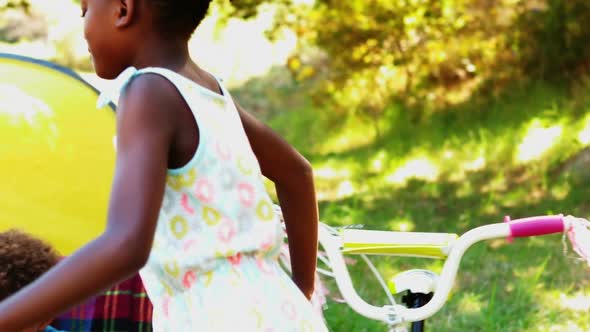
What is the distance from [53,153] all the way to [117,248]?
191 cm

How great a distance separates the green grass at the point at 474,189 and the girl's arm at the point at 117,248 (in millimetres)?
2152

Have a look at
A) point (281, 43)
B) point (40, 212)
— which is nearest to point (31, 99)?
point (40, 212)

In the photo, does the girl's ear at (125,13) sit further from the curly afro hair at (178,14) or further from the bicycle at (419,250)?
the bicycle at (419,250)

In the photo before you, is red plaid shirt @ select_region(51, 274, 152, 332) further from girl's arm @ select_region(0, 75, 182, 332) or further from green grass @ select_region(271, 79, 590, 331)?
girl's arm @ select_region(0, 75, 182, 332)

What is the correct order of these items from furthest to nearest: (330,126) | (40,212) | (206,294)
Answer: (330,126), (40,212), (206,294)

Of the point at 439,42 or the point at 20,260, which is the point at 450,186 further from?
the point at 20,260

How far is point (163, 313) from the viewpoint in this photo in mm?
1441

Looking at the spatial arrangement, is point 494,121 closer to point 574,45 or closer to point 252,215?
point 574,45

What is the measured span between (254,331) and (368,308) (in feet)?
2.01

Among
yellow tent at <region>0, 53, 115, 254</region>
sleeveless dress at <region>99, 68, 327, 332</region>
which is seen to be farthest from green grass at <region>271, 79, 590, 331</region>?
sleeveless dress at <region>99, 68, 327, 332</region>

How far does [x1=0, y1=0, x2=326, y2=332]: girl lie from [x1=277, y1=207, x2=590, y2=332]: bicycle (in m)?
0.48

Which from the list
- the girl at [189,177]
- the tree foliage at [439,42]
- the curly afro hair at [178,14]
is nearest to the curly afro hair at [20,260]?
the girl at [189,177]

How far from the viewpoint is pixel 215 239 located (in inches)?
54.2

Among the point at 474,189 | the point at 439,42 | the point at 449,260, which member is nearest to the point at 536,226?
the point at 449,260
